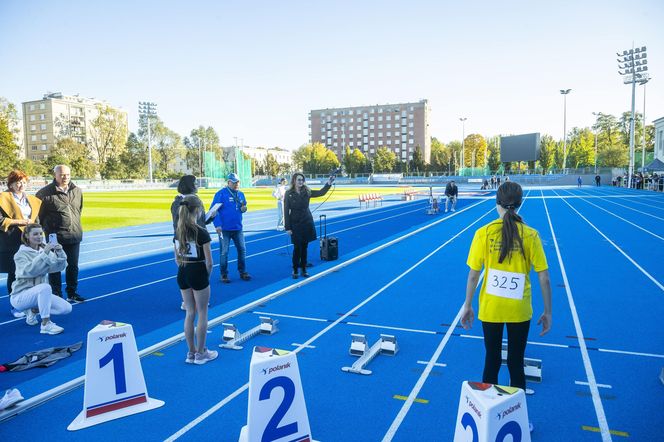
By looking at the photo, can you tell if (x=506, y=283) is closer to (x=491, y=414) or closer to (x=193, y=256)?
(x=491, y=414)

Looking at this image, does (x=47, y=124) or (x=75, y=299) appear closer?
(x=75, y=299)

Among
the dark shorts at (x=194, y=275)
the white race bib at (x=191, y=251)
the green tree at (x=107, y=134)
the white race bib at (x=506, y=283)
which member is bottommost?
the dark shorts at (x=194, y=275)

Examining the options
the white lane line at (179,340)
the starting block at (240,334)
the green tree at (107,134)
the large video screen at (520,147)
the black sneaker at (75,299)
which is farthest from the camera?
Result: the green tree at (107,134)

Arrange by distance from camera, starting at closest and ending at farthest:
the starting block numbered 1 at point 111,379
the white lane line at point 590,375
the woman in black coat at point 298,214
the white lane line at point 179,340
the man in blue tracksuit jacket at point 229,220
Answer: the white lane line at point 590,375 < the starting block numbered 1 at point 111,379 < the white lane line at point 179,340 < the woman in black coat at point 298,214 < the man in blue tracksuit jacket at point 229,220

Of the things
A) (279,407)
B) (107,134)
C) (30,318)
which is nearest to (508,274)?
(279,407)

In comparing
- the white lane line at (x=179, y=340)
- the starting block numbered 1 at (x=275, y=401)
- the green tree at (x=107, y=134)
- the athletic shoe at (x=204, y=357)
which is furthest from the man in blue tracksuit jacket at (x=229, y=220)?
the green tree at (x=107, y=134)

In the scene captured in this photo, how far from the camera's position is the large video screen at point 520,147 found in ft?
209

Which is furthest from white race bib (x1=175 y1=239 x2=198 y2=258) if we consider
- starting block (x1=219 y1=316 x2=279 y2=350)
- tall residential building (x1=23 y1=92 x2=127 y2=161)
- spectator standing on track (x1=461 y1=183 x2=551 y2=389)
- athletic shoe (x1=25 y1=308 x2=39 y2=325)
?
tall residential building (x1=23 y1=92 x2=127 y2=161)

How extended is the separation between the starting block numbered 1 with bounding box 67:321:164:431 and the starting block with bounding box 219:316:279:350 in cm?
134

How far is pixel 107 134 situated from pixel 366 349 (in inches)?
3786

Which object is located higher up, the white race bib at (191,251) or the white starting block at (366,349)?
the white race bib at (191,251)

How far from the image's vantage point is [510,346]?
11.0 ft

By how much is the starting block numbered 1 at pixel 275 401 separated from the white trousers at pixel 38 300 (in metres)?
3.96

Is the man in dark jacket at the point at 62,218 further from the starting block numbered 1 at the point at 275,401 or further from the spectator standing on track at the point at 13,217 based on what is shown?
the starting block numbered 1 at the point at 275,401
